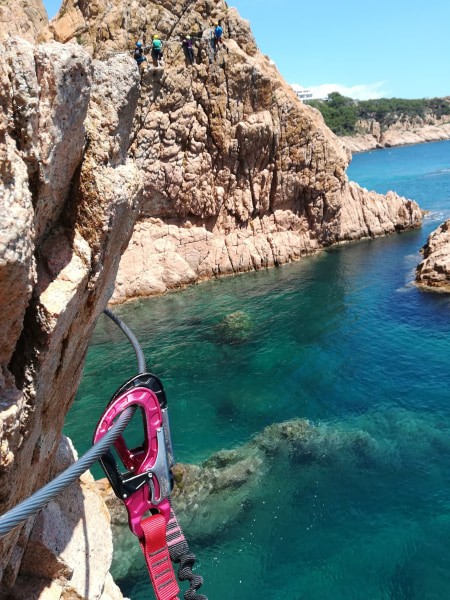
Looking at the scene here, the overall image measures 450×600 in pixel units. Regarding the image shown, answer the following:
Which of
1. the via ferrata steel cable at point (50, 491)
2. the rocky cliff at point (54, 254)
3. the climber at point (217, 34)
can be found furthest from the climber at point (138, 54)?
the via ferrata steel cable at point (50, 491)

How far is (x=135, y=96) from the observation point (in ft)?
21.5

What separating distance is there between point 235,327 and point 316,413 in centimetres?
1021

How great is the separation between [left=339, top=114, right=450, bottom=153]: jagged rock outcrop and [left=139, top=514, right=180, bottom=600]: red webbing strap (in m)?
164

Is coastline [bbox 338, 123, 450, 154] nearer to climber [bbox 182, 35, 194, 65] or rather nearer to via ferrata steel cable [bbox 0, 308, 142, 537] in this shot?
climber [bbox 182, 35, 194, 65]

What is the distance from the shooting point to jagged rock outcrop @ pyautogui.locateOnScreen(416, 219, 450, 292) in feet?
98.6

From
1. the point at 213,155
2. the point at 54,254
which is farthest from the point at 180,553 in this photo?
the point at 213,155

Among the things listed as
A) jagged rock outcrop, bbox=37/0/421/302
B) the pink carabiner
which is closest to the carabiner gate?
the pink carabiner

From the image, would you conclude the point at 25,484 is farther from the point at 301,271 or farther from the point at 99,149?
the point at 301,271

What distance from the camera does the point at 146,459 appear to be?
5.99 meters

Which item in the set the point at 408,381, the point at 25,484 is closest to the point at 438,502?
the point at 408,381

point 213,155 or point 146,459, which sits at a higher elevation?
point 213,155

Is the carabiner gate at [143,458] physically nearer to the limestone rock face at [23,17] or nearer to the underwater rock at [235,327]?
the underwater rock at [235,327]

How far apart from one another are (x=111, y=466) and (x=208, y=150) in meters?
34.6

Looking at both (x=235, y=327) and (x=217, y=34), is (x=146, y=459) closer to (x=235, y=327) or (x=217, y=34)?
(x=235, y=327)
